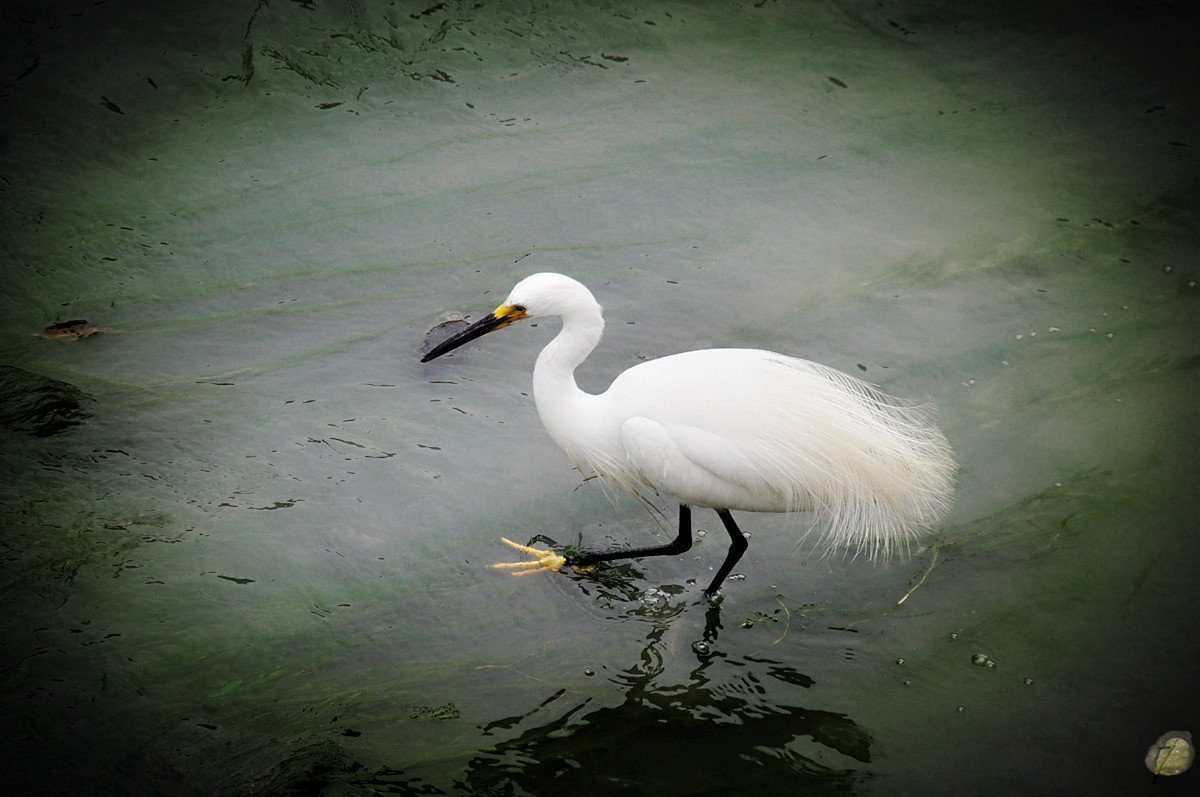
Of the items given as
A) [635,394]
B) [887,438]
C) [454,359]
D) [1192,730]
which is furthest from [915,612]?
[454,359]

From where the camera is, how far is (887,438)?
2256 millimetres

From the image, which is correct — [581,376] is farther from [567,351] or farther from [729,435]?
[729,435]

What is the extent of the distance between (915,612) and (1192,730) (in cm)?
61

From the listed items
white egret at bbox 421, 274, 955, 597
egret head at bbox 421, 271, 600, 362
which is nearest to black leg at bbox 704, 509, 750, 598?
white egret at bbox 421, 274, 955, 597

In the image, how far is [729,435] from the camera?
2.16 meters

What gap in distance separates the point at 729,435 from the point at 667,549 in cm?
37

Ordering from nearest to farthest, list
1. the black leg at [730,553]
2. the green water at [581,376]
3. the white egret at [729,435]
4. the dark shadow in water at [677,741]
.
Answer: the dark shadow in water at [677,741] < the green water at [581,376] < the white egret at [729,435] < the black leg at [730,553]

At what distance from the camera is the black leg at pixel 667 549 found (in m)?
2.32

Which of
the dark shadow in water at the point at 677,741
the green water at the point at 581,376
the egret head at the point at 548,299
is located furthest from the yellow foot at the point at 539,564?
the egret head at the point at 548,299

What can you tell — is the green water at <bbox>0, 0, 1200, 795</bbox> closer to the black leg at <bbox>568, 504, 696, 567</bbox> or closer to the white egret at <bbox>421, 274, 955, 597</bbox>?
the black leg at <bbox>568, 504, 696, 567</bbox>

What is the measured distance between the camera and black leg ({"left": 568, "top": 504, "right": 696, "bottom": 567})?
232 centimetres

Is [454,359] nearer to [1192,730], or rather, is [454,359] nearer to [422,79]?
[422,79]

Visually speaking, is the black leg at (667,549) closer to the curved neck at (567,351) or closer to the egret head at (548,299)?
the curved neck at (567,351)

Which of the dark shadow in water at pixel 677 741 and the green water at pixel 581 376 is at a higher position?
the green water at pixel 581 376
